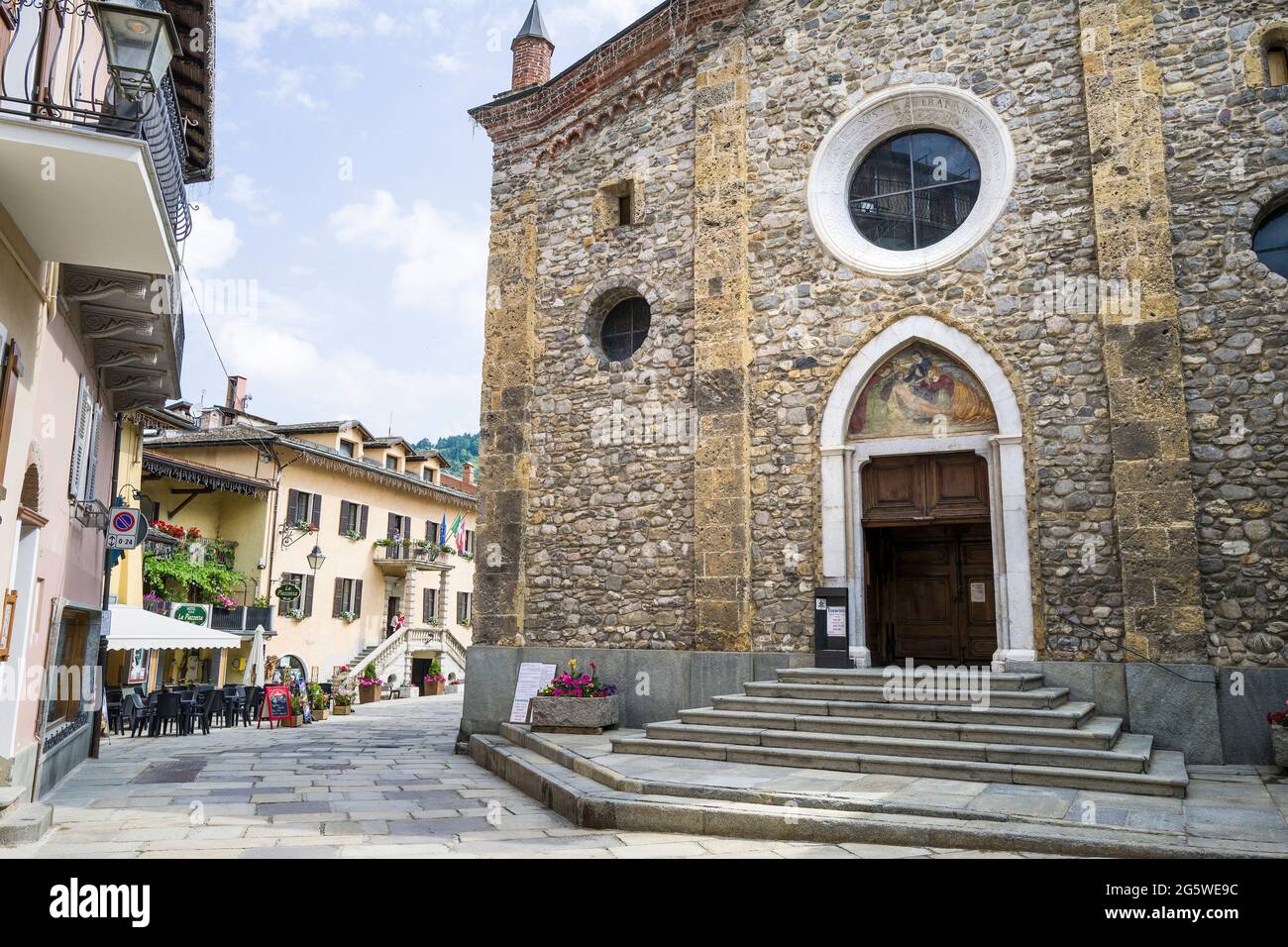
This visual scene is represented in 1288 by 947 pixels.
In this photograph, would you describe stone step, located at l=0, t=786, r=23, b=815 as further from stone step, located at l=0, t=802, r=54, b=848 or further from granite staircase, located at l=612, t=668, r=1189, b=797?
granite staircase, located at l=612, t=668, r=1189, b=797

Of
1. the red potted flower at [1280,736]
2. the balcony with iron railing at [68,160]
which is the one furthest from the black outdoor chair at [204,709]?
the red potted flower at [1280,736]

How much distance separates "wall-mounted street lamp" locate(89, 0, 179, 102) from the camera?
584cm

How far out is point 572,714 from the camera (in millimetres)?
11008

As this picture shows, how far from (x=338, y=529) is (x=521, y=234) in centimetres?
1969

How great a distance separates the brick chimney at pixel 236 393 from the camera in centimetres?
3347

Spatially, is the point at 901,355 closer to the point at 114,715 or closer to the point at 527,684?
the point at 527,684

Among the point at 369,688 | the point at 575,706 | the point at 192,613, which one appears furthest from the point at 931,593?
the point at 369,688

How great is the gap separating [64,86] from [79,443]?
141 inches

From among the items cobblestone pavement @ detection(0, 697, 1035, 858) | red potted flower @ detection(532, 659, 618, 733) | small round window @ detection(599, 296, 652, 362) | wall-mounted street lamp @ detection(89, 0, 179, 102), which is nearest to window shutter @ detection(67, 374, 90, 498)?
cobblestone pavement @ detection(0, 697, 1035, 858)

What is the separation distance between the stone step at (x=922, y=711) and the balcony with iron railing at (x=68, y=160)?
700 centimetres

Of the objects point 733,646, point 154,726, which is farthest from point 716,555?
point 154,726

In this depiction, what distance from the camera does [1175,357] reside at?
9.48 metres

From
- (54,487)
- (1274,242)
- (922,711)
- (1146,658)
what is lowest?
(922,711)

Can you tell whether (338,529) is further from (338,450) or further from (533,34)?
(533,34)
